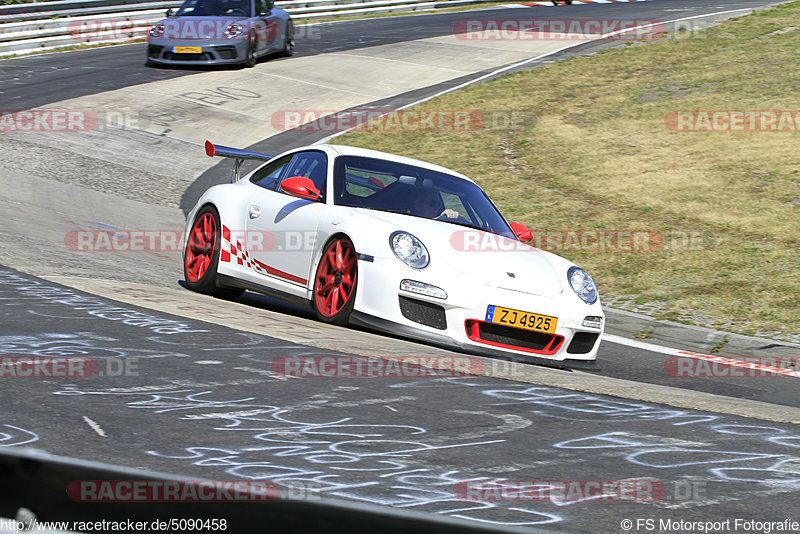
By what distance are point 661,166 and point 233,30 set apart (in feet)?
34.0

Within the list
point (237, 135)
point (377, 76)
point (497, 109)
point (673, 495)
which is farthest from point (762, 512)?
point (377, 76)

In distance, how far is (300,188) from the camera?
775 cm

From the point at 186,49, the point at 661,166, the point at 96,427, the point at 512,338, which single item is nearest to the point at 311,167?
the point at 512,338

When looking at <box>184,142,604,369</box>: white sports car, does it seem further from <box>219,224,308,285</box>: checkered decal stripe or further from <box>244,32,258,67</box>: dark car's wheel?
<box>244,32,258,67</box>: dark car's wheel

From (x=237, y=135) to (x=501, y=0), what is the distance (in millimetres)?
24586

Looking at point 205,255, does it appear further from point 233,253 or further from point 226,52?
point 226,52

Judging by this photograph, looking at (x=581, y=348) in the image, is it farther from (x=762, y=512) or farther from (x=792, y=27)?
(x=792, y=27)

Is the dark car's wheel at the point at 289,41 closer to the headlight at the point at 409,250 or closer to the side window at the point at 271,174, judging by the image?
the side window at the point at 271,174

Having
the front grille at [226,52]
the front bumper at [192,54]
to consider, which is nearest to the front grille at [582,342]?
the front bumper at [192,54]

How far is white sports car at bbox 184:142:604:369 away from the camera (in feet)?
22.8

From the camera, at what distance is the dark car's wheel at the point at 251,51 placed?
21.9 meters

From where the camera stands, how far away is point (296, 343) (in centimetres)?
640

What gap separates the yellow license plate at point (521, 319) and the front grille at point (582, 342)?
0.20 metres

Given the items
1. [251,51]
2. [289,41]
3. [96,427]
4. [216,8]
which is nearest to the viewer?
[96,427]
